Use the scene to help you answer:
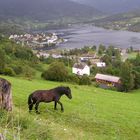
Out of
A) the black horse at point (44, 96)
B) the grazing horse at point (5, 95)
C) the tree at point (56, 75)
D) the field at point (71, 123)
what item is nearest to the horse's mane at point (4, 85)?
the grazing horse at point (5, 95)

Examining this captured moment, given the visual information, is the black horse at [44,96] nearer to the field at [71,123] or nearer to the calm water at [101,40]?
the field at [71,123]

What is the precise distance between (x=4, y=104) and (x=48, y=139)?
3.17m

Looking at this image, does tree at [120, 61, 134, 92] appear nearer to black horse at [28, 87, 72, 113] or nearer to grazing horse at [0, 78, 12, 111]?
black horse at [28, 87, 72, 113]

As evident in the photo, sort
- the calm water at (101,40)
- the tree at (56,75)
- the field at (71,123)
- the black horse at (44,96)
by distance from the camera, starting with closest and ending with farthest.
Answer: the field at (71,123), the black horse at (44,96), the tree at (56,75), the calm water at (101,40)

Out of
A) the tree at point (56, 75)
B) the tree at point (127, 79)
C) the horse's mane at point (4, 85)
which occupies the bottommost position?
the tree at point (127, 79)

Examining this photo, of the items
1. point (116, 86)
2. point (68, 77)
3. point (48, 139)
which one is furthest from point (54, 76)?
point (48, 139)

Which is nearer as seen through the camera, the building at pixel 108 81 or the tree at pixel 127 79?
the tree at pixel 127 79

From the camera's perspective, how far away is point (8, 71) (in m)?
29.6

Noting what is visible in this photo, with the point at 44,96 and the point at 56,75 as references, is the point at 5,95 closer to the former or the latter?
the point at 44,96

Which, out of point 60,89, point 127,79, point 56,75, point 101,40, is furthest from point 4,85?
point 101,40

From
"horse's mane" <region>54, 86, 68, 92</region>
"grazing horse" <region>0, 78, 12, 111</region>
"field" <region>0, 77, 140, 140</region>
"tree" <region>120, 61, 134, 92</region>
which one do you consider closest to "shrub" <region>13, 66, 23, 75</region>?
"tree" <region>120, 61, 134, 92</region>

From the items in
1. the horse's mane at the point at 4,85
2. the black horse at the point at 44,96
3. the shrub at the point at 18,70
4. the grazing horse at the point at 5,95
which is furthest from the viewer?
the shrub at the point at 18,70

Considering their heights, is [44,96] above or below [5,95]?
below

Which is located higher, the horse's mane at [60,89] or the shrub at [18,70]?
the horse's mane at [60,89]
